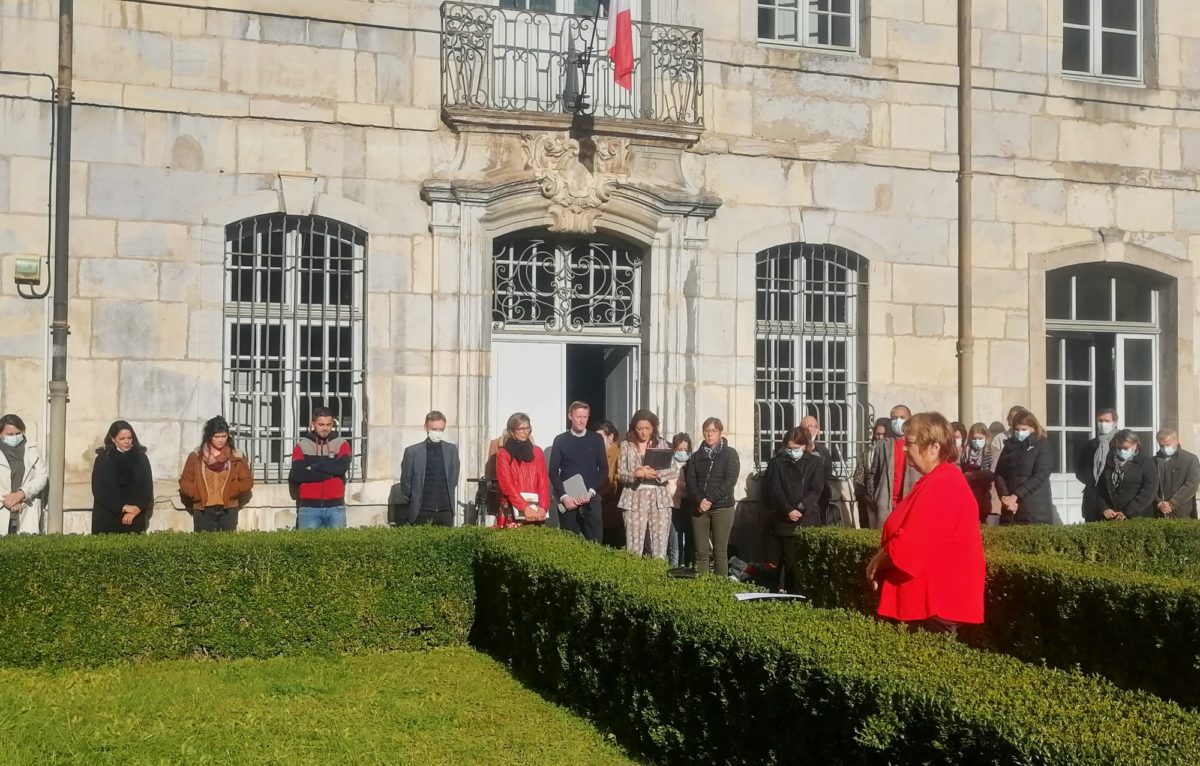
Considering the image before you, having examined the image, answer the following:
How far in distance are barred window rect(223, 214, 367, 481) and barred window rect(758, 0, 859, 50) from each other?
14.7 feet

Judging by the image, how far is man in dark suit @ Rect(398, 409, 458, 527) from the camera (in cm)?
1123

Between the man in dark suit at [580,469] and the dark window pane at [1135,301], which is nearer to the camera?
the man in dark suit at [580,469]

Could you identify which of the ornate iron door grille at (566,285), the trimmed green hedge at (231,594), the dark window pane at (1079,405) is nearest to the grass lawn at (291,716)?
the trimmed green hedge at (231,594)

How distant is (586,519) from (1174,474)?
5.10 m

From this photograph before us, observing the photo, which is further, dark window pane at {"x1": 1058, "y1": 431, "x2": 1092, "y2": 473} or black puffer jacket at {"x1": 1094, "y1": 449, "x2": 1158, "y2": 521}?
dark window pane at {"x1": 1058, "y1": 431, "x2": 1092, "y2": 473}

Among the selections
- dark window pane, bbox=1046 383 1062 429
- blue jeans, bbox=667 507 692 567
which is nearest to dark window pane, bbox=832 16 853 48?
dark window pane, bbox=1046 383 1062 429

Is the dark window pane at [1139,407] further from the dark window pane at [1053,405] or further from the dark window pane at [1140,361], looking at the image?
the dark window pane at [1053,405]

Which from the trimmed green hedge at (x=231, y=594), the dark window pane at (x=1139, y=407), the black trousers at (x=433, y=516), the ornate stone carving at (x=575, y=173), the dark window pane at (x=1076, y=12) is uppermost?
the dark window pane at (x=1076, y=12)

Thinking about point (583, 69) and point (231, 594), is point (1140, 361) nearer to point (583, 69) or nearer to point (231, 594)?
point (583, 69)

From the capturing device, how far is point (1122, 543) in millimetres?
10086

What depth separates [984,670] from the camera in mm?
4754

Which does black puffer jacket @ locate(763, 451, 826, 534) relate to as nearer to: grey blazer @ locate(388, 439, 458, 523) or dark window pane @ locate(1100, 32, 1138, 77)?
grey blazer @ locate(388, 439, 458, 523)

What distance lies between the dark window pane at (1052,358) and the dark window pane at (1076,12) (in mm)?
Answer: 3229

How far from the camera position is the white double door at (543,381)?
12.8m
